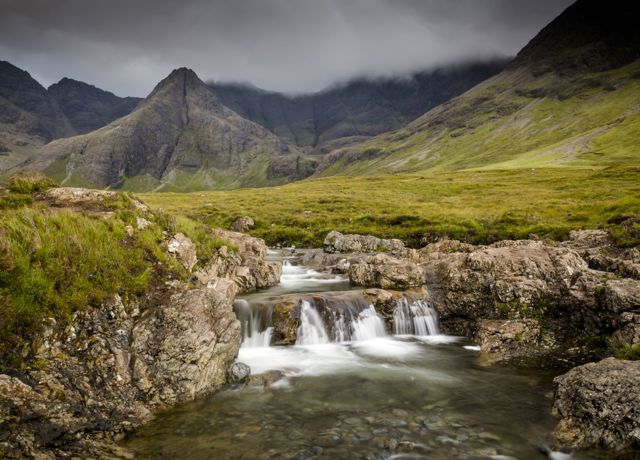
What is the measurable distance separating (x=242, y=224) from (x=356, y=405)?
5266cm

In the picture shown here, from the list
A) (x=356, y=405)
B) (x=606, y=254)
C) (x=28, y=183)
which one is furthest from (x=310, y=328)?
(x=606, y=254)

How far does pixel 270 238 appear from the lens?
58.4 meters

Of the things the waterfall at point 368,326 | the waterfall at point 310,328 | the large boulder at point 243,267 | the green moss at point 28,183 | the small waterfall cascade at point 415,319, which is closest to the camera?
the green moss at point 28,183

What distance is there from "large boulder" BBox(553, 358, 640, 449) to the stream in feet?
1.65

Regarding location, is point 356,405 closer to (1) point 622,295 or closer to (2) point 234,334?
(2) point 234,334

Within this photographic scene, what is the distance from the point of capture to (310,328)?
2072cm

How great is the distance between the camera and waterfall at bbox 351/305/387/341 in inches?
847

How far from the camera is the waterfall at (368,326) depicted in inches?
847

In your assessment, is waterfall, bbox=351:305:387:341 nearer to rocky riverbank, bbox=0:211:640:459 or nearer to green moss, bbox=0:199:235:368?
rocky riverbank, bbox=0:211:640:459

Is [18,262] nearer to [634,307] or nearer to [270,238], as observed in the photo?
[634,307]

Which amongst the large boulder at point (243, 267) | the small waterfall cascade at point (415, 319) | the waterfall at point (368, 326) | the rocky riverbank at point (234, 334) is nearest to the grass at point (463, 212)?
the rocky riverbank at point (234, 334)

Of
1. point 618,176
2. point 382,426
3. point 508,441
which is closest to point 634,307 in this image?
point 508,441

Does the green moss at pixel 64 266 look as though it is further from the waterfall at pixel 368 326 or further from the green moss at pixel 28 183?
the waterfall at pixel 368 326

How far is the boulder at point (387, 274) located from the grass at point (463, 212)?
16.4 m
